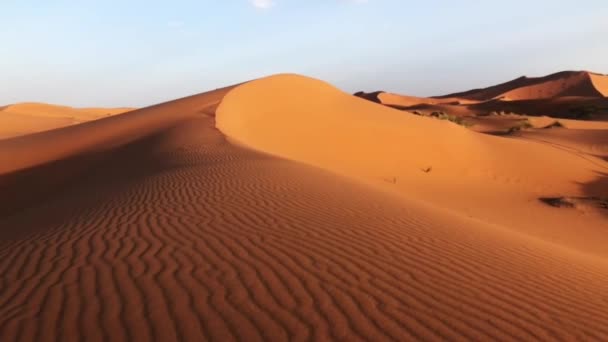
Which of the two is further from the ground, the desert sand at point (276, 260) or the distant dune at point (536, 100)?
the desert sand at point (276, 260)

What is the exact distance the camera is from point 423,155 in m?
15.5

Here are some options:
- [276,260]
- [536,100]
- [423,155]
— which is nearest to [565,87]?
[536,100]

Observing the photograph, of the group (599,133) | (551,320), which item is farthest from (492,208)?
(599,133)

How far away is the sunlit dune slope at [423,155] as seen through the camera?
1090 centimetres

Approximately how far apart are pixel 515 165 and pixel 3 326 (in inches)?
601

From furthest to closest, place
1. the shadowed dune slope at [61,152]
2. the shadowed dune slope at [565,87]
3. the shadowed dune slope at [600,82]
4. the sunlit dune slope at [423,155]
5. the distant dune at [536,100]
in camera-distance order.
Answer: the shadowed dune slope at [565,87] < the shadowed dune slope at [600,82] < the distant dune at [536,100] < the shadowed dune slope at [61,152] < the sunlit dune slope at [423,155]

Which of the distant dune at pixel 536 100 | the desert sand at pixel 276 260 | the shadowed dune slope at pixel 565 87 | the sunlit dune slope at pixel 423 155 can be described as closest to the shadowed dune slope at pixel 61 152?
the desert sand at pixel 276 260

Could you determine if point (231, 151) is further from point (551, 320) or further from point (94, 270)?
point (551, 320)

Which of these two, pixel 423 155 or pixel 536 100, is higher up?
pixel 423 155

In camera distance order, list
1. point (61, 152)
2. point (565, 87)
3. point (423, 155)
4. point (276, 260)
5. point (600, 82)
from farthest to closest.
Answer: point (565, 87), point (600, 82), point (61, 152), point (423, 155), point (276, 260)

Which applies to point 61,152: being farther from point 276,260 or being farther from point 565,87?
point 565,87

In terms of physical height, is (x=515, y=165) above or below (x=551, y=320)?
below

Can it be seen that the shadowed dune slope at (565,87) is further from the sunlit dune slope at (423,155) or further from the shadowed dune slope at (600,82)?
the sunlit dune slope at (423,155)

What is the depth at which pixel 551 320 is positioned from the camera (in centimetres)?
323
